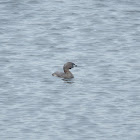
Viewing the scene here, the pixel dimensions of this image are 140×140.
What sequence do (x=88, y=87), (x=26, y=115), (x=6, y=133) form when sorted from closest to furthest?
1. (x=6, y=133)
2. (x=26, y=115)
3. (x=88, y=87)

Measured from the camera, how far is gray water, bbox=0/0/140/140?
24.7 meters

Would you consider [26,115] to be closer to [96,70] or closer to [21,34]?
[96,70]

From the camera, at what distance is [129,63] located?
32.7 metres

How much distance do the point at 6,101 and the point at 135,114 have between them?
4297 mm

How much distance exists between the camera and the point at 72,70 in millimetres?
32125

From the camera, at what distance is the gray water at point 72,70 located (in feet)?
81.1

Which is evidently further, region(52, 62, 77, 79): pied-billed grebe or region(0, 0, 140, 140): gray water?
region(52, 62, 77, 79): pied-billed grebe

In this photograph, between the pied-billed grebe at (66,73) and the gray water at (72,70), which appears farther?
the pied-billed grebe at (66,73)

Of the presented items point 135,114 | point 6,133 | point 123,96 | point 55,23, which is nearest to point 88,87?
point 123,96

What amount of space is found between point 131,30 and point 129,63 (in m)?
6.62

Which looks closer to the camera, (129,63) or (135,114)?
(135,114)

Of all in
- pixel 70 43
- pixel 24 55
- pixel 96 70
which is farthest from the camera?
pixel 70 43

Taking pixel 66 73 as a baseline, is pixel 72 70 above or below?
below

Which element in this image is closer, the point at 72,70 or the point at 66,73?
the point at 66,73
